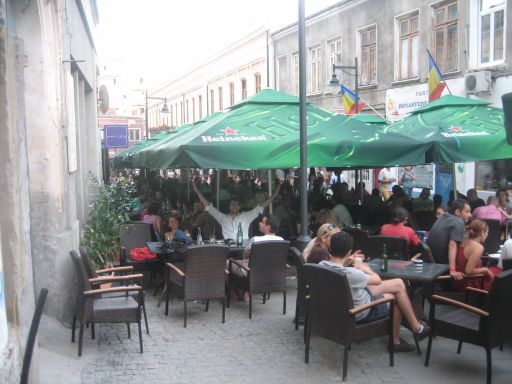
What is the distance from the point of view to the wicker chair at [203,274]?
654 cm

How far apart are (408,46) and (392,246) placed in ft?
49.4

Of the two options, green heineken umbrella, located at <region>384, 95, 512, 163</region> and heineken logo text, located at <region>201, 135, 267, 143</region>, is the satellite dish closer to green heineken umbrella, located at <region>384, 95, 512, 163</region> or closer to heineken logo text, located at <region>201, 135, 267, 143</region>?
green heineken umbrella, located at <region>384, 95, 512, 163</region>

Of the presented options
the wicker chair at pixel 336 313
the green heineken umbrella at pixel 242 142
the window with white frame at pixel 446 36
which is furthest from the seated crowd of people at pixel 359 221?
the window with white frame at pixel 446 36

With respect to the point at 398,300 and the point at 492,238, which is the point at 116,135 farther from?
the point at 398,300

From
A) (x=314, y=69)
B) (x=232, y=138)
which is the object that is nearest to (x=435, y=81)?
(x=232, y=138)

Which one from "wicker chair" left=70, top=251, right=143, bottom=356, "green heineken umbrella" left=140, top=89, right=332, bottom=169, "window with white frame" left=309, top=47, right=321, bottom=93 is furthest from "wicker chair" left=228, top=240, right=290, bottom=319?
"window with white frame" left=309, top=47, right=321, bottom=93

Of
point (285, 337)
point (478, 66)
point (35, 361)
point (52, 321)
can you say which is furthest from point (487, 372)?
point (478, 66)

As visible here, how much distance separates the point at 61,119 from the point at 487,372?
496 cm

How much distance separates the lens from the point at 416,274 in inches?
232

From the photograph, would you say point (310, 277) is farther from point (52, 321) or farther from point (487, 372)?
point (52, 321)

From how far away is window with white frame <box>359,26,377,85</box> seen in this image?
22172mm

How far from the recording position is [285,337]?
618 centimetres

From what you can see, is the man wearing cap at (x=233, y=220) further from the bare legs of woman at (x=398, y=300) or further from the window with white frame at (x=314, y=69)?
the window with white frame at (x=314, y=69)

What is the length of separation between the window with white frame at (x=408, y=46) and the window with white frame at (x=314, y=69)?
19.8ft
